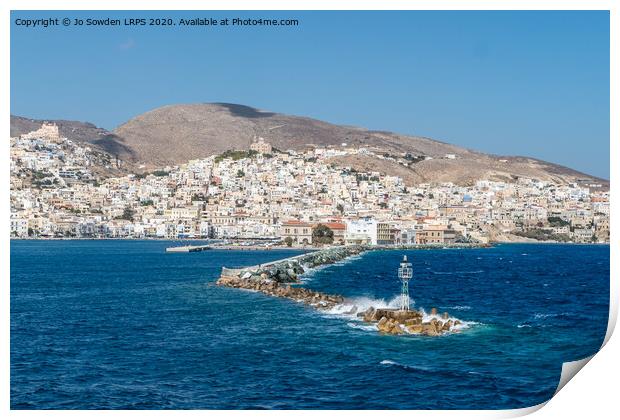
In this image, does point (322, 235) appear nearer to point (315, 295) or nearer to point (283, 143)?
point (283, 143)

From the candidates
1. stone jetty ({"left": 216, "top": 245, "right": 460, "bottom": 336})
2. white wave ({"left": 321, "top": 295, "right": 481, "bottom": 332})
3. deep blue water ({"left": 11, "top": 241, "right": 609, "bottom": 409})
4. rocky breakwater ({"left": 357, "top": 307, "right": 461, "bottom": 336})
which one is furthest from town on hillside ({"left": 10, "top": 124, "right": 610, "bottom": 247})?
rocky breakwater ({"left": 357, "top": 307, "right": 461, "bottom": 336})

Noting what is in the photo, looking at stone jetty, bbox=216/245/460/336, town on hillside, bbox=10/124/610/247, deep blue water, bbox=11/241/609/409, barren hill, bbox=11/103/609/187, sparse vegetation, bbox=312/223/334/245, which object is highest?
barren hill, bbox=11/103/609/187

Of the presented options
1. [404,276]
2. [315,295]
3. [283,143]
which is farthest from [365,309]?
[283,143]

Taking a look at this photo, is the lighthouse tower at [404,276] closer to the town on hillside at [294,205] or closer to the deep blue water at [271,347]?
the deep blue water at [271,347]

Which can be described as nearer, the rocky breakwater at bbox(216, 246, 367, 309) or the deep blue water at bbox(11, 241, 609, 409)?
the deep blue water at bbox(11, 241, 609, 409)

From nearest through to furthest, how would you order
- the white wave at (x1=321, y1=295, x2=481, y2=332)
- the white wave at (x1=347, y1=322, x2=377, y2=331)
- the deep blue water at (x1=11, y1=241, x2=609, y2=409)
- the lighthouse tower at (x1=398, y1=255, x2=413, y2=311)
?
1. the deep blue water at (x1=11, y1=241, x2=609, y2=409)
2. the lighthouse tower at (x1=398, y1=255, x2=413, y2=311)
3. the white wave at (x1=347, y1=322, x2=377, y2=331)
4. the white wave at (x1=321, y1=295, x2=481, y2=332)

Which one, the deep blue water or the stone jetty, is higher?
the stone jetty

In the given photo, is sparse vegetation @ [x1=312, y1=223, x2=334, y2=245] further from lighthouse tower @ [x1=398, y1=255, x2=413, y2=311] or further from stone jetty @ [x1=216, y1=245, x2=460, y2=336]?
lighthouse tower @ [x1=398, y1=255, x2=413, y2=311]
